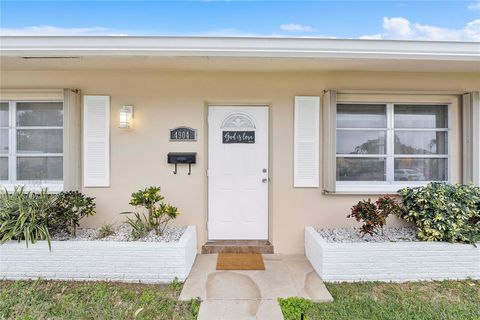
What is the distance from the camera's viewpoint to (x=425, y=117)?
3721mm

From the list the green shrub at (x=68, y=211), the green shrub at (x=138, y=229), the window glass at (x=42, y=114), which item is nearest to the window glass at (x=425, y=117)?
the green shrub at (x=138, y=229)

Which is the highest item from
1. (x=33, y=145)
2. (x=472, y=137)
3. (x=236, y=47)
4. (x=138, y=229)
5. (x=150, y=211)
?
(x=236, y=47)

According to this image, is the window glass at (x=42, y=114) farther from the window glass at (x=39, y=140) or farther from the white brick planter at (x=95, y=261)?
the white brick planter at (x=95, y=261)

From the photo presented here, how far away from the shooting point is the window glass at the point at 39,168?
12.0 ft

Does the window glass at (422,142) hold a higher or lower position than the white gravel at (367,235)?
higher

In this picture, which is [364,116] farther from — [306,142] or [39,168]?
[39,168]

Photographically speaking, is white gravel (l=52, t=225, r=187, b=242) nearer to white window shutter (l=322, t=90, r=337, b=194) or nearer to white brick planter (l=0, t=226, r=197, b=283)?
white brick planter (l=0, t=226, r=197, b=283)

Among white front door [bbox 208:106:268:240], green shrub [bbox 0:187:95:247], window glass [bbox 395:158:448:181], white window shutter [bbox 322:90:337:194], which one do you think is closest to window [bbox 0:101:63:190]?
green shrub [bbox 0:187:95:247]

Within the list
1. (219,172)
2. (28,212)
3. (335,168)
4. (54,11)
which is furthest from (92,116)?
(335,168)

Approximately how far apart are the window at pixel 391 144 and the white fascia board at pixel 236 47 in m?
0.94

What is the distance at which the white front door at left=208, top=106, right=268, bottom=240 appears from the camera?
143 inches

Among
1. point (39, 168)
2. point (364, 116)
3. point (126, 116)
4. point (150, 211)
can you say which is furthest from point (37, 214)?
point (364, 116)

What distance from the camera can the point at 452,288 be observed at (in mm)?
2654

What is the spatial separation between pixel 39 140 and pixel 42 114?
404mm
